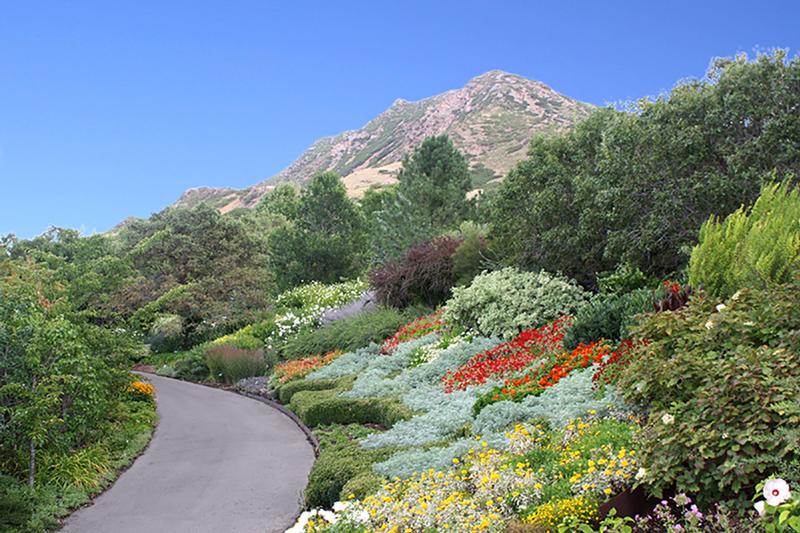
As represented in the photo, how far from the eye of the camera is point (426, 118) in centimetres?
13288

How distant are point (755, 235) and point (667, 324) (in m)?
2.41

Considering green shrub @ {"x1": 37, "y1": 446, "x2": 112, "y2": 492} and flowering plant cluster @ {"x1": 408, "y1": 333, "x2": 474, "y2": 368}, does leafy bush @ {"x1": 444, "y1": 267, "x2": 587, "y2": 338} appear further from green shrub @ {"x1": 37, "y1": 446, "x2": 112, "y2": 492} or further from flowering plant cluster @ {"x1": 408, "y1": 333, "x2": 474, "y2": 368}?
green shrub @ {"x1": 37, "y1": 446, "x2": 112, "y2": 492}

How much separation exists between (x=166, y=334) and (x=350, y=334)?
12330mm

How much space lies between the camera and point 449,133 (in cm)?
11538

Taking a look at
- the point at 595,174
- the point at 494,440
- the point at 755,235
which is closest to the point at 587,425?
the point at 494,440

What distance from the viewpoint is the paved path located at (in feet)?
23.1

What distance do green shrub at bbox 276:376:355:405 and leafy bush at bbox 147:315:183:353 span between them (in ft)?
41.3

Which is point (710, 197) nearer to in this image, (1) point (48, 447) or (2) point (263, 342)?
(1) point (48, 447)

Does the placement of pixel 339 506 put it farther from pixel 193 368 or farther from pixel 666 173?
pixel 193 368

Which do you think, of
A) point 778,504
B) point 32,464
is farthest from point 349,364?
point 778,504

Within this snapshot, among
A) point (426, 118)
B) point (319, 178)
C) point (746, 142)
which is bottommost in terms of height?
point (746, 142)

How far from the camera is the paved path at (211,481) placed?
7035 millimetres

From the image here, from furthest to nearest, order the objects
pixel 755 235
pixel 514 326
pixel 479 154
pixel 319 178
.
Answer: pixel 479 154 → pixel 319 178 → pixel 514 326 → pixel 755 235

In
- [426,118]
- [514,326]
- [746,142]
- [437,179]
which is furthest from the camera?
[426,118]
